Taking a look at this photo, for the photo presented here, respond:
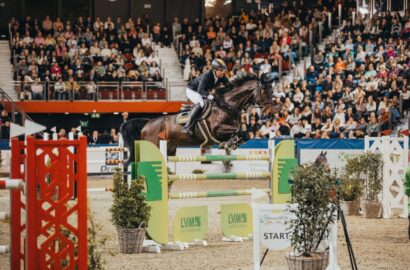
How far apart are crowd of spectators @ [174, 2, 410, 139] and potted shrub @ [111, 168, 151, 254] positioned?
10.8 meters

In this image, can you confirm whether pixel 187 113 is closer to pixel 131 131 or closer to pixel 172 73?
pixel 131 131

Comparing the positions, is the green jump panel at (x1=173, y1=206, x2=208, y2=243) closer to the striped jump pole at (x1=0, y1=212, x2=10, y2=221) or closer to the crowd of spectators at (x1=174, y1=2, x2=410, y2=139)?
the striped jump pole at (x1=0, y1=212, x2=10, y2=221)

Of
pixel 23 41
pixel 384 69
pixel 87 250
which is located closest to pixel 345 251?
pixel 87 250

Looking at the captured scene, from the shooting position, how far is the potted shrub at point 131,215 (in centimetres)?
1049

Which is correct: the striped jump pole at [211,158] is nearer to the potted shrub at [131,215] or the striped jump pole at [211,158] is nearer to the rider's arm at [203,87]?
the potted shrub at [131,215]

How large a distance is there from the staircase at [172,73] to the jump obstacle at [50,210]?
22466 mm

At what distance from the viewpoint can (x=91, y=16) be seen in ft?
119

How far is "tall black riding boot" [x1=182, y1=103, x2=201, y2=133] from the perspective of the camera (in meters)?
16.4

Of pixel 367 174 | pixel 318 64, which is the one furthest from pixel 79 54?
pixel 367 174

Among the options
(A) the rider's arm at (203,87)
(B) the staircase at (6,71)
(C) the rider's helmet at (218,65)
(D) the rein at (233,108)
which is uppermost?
(B) the staircase at (6,71)

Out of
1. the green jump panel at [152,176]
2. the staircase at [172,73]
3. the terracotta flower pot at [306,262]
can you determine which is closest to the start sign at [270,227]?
the terracotta flower pot at [306,262]

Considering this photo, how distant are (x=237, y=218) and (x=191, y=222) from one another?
0.72 meters

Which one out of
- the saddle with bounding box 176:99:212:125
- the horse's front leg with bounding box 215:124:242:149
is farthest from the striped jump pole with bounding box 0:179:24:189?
the saddle with bounding box 176:99:212:125

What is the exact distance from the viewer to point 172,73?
31.9m
